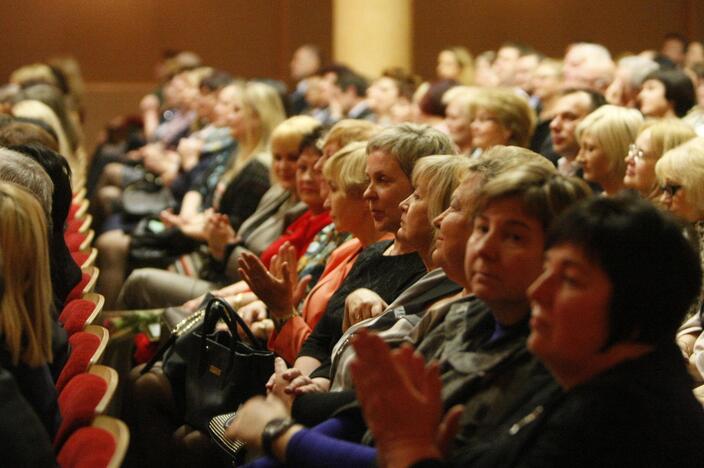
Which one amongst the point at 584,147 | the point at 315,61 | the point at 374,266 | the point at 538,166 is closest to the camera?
the point at 538,166

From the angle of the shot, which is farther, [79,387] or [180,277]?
[180,277]

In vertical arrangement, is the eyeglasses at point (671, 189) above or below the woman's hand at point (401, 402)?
below

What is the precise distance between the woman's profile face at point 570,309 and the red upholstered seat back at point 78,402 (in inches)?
46.7

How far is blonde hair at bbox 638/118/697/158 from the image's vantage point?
402 centimetres

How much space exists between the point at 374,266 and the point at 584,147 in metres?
1.75

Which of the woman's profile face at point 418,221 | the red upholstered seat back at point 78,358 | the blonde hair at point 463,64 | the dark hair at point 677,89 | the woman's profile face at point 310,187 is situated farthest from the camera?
the blonde hair at point 463,64

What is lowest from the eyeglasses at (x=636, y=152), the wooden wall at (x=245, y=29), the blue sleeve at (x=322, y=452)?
the wooden wall at (x=245, y=29)

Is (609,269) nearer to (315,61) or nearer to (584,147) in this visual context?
(584,147)

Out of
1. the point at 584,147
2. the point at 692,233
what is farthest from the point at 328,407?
the point at 584,147

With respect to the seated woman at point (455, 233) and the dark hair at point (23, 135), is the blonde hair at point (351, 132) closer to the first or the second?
the dark hair at point (23, 135)

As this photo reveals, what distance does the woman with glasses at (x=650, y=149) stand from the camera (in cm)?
403

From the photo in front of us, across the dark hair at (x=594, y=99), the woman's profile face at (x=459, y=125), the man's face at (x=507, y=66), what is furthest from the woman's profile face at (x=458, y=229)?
the man's face at (x=507, y=66)

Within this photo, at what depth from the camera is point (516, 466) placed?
Answer: 176cm

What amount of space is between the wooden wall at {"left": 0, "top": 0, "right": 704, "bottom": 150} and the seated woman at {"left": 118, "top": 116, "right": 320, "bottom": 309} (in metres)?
9.06
